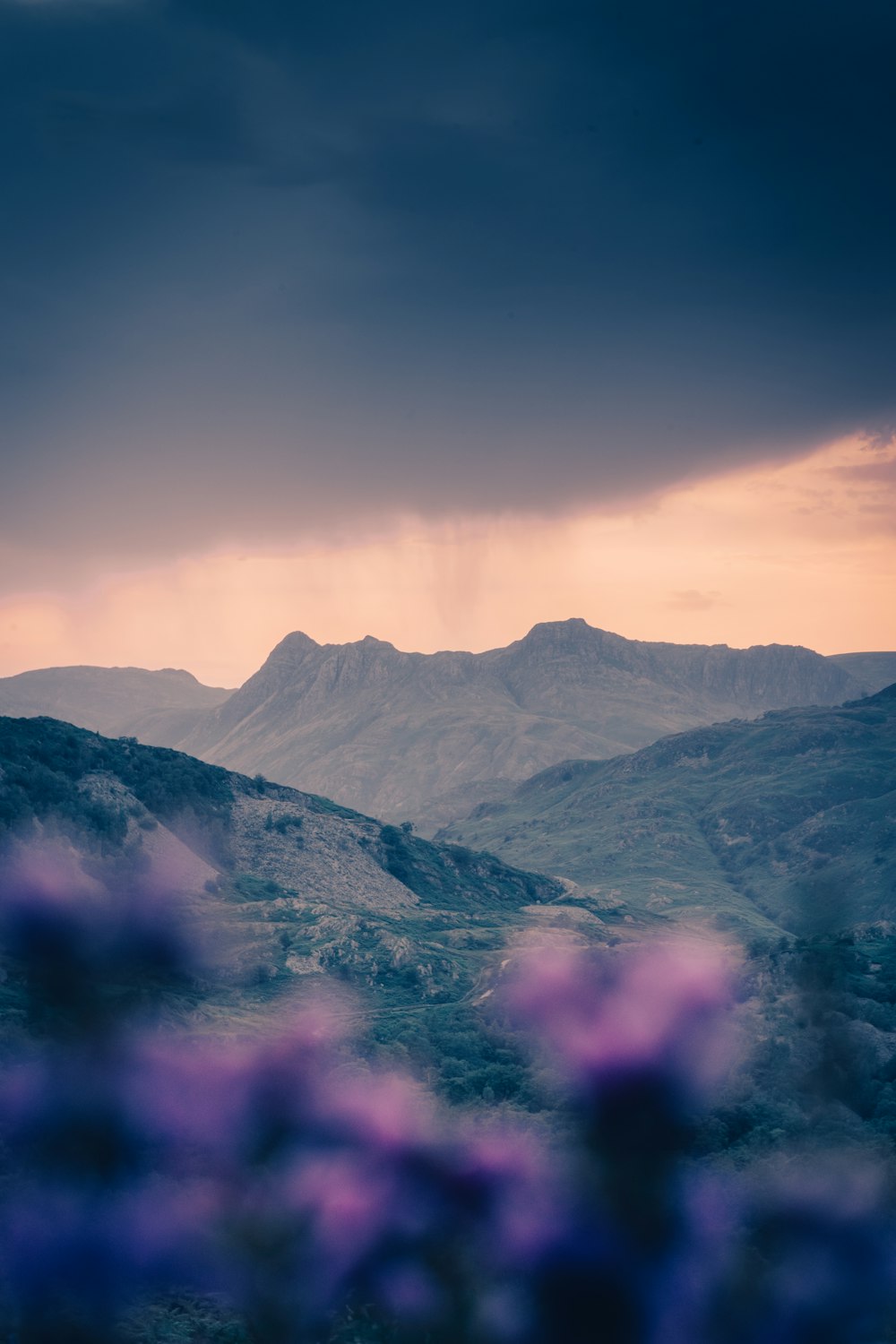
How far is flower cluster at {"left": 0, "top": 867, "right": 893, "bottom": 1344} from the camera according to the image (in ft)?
174

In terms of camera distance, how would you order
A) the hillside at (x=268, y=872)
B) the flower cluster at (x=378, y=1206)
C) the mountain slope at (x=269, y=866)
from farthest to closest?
the mountain slope at (x=269, y=866)
the hillside at (x=268, y=872)
the flower cluster at (x=378, y=1206)

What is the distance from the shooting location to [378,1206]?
197 ft

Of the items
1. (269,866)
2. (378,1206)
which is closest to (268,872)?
(269,866)

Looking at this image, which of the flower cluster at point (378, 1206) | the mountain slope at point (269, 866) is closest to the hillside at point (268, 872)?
the mountain slope at point (269, 866)

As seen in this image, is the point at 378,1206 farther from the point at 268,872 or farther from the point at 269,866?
the point at 269,866

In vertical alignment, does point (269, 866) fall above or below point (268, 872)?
above

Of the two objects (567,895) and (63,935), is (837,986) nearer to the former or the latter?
(63,935)

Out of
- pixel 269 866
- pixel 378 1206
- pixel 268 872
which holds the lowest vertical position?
pixel 378 1206

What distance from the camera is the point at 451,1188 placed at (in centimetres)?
6159

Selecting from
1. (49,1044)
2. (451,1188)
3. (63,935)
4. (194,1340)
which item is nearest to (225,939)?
(63,935)

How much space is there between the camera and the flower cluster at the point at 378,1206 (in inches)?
2093

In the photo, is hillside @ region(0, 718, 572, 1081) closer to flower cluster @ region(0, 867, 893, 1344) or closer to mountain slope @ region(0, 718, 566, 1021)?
mountain slope @ region(0, 718, 566, 1021)

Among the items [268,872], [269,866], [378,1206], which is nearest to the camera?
[378,1206]

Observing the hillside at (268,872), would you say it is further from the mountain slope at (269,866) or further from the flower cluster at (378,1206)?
the flower cluster at (378,1206)
